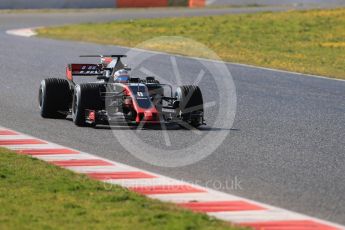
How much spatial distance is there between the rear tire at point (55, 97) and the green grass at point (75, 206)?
15.5 feet

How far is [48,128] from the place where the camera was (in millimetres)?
14352

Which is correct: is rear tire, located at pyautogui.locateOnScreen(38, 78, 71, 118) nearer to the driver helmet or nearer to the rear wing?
the rear wing

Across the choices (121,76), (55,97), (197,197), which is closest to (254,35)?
(55,97)

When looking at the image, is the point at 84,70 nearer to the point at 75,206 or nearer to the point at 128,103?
the point at 128,103

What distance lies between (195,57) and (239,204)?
2021cm

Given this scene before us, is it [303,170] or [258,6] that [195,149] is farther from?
[258,6]

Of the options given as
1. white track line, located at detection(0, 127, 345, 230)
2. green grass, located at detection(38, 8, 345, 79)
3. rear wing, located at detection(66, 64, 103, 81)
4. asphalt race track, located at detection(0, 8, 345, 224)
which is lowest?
green grass, located at detection(38, 8, 345, 79)

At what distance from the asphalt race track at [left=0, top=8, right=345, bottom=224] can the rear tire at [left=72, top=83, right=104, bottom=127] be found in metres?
0.22

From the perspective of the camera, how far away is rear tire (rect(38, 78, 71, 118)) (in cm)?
1534

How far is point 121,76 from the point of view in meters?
14.5

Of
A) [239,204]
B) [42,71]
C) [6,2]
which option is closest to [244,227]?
[239,204]

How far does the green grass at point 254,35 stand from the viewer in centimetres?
2900

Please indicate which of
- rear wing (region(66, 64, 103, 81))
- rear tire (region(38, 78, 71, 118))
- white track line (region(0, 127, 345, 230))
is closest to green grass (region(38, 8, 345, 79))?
rear wing (region(66, 64, 103, 81))

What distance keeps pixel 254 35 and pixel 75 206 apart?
28.2 metres
